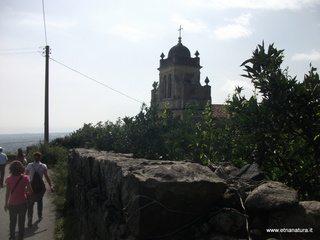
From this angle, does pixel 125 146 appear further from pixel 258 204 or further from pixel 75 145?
pixel 75 145

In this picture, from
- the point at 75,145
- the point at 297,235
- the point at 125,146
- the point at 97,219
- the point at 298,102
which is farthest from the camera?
the point at 75,145

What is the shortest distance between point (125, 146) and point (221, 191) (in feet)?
20.4

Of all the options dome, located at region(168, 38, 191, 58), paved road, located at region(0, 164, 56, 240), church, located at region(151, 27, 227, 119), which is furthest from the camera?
dome, located at region(168, 38, 191, 58)

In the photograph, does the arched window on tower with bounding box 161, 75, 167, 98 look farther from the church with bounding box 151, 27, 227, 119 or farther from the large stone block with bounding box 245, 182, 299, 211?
the large stone block with bounding box 245, 182, 299, 211

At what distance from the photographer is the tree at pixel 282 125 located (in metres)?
4.26

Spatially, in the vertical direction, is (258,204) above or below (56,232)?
above

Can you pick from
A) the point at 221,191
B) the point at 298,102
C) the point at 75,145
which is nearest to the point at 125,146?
the point at 298,102

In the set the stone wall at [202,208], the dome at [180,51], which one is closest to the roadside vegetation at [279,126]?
the stone wall at [202,208]

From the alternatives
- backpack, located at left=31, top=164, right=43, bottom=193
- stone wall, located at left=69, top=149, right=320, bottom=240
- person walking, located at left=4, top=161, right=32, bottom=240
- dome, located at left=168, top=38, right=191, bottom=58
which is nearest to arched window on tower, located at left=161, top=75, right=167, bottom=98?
dome, located at left=168, top=38, right=191, bottom=58

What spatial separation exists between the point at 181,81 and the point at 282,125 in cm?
2752

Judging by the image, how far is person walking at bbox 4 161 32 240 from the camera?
6.05 meters

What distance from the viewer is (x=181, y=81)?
31.7 meters

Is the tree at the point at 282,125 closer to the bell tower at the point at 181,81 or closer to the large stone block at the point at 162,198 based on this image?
the large stone block at the point at 162,198

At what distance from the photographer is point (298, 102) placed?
4.36 metres
